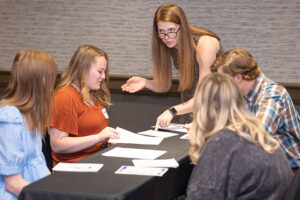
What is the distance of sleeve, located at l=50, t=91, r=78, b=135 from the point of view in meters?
3.03


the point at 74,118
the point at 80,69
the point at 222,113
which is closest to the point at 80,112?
the point at 74,118

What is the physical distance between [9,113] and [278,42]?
300 centimetres

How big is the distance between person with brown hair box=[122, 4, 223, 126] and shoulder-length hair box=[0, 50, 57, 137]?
1.38 metres

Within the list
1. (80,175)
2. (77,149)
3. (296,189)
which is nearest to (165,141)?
(77,149)

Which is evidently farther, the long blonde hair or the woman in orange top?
the woman in orange top

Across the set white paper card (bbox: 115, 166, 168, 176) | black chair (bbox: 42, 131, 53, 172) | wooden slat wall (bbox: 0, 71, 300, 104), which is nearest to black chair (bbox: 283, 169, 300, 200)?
white paper card (bbox: 115, 166, 168, 176)

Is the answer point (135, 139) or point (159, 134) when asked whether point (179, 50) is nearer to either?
point (159, 134)

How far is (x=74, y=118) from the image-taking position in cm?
309

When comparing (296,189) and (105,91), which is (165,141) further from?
(296,189)

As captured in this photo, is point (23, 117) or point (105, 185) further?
point (23, 117)

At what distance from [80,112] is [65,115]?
152 millimetres

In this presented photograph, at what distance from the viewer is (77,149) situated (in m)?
3.05

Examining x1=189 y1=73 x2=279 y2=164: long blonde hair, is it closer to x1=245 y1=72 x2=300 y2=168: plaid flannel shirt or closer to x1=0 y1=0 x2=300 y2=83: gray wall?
x1=245 y1=72 x2=300 y2=168: plaid flannel shirt

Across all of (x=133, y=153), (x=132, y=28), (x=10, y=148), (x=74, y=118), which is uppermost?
(x=132, y=28)
